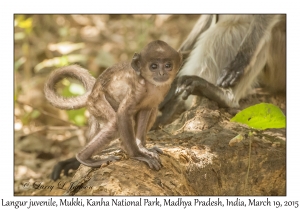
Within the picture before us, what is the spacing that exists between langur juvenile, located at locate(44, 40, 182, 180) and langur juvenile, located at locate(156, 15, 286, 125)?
64.3 inches

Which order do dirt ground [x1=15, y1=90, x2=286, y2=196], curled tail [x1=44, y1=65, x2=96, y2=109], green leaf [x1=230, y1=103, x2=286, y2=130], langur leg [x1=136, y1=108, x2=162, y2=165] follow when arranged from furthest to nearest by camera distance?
curled tail [x1=44, y1=65, x2=96, y2=109], green leaf [x1=230, y1=103, x2=286, y2=130], langur leg [x1=136, y1=108, x2=162, y2=165], dirt ground [x1=15, y1=90, x2=286, y2=196]

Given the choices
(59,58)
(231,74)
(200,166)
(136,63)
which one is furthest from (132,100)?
(59,58)

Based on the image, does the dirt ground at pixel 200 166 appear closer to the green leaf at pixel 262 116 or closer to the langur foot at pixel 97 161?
the langur foot at pixel 97 161

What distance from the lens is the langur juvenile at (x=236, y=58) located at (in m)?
5.79

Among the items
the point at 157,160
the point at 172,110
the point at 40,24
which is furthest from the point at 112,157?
the point at 40,24

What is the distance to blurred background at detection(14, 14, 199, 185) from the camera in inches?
277

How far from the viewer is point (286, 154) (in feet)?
15.1

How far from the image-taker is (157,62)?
11.8 feet

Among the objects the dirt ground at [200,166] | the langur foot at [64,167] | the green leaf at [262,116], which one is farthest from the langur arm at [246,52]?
the langur foot at [64,167]

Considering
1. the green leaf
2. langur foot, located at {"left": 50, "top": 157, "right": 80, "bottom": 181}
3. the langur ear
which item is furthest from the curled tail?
langur foot, located at {"left": 50, "top": 157, "right": 80, "bottom": 181}

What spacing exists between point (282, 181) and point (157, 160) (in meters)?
1.49

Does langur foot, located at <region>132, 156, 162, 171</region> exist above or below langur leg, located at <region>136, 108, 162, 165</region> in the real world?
below

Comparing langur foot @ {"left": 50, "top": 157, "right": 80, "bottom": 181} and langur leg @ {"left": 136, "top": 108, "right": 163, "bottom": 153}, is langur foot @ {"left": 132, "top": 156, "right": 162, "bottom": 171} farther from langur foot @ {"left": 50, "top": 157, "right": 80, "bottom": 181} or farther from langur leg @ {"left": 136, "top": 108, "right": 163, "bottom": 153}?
langur foot @ {"left": 50, "top": 157, "right": 80, "bottom": 181}
